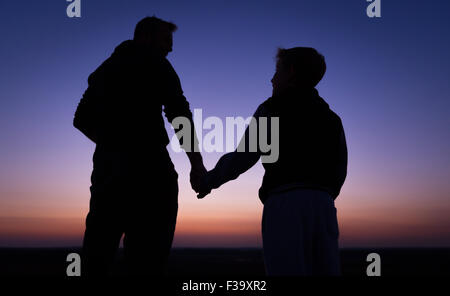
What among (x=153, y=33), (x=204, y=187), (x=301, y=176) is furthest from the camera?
(x=204, y=187)

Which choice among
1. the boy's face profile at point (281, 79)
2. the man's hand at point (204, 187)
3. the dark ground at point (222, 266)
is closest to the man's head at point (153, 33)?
the boy's face profile at point (281, 79)

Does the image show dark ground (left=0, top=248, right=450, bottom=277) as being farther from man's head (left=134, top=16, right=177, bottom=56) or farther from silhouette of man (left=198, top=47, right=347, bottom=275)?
silhouette of man (left=198, top=47, right=347, bottom=275)

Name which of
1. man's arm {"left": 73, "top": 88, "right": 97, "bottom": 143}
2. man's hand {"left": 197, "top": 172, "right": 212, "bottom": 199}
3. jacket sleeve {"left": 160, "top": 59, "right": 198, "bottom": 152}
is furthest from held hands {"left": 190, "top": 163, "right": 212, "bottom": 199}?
man's arm {"left": 73, "top": 88, "right": 97, "bottom": 143}

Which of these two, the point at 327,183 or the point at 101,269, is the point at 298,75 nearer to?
the point at 327,183

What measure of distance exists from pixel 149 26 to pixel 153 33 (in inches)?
2.6

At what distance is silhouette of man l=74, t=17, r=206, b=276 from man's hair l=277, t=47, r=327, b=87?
0.95m

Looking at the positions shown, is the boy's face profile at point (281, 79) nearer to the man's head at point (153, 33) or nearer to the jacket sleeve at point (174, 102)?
the jacket sleeve at point (174, 102)

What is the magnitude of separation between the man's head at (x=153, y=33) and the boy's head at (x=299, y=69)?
0.96 m

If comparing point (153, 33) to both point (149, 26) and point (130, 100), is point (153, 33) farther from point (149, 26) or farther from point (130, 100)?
point (130, 100)

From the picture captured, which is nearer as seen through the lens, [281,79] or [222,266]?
[281,79]

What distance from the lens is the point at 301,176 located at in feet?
8.77

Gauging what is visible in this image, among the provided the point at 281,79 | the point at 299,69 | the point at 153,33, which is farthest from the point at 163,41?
the point at 299,69

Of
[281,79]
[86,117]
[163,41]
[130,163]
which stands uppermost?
[163,41]

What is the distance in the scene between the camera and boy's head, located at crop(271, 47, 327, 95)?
305 centimetres
